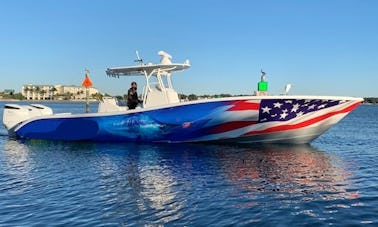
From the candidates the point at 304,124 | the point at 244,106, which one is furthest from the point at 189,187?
the point at 304,124

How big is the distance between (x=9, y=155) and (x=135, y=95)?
6.67 metres

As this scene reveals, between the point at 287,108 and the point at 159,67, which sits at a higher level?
the point at 159,67

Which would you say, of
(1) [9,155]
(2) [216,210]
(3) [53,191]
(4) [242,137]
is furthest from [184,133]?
(2) [216,210]

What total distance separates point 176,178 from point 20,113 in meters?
15.6

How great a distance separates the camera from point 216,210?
8930 mm

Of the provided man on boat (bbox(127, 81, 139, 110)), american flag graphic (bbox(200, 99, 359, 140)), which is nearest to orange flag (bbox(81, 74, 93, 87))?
man on boat (bbox(127, 81, 139, 110))

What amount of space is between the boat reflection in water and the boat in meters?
1.13

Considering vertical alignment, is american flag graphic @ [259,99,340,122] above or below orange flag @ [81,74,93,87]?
below

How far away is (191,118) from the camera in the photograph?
20281 millimetres

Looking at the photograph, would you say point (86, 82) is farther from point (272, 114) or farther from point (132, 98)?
point (272, 114)

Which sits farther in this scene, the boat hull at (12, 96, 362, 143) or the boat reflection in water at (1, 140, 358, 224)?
the boat hull at (12, 96, 362, 143)

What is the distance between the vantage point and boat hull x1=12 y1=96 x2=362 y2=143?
770 inches

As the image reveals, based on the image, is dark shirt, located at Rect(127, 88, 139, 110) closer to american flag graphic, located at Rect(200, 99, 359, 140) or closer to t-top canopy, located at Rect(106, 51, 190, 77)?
t-top canopy, located at Rect(106, 51, 190, 77)

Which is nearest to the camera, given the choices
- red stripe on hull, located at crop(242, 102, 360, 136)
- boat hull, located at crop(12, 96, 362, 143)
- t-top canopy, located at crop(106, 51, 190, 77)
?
boat hull, located at crop(12, 96, 362, 143)
